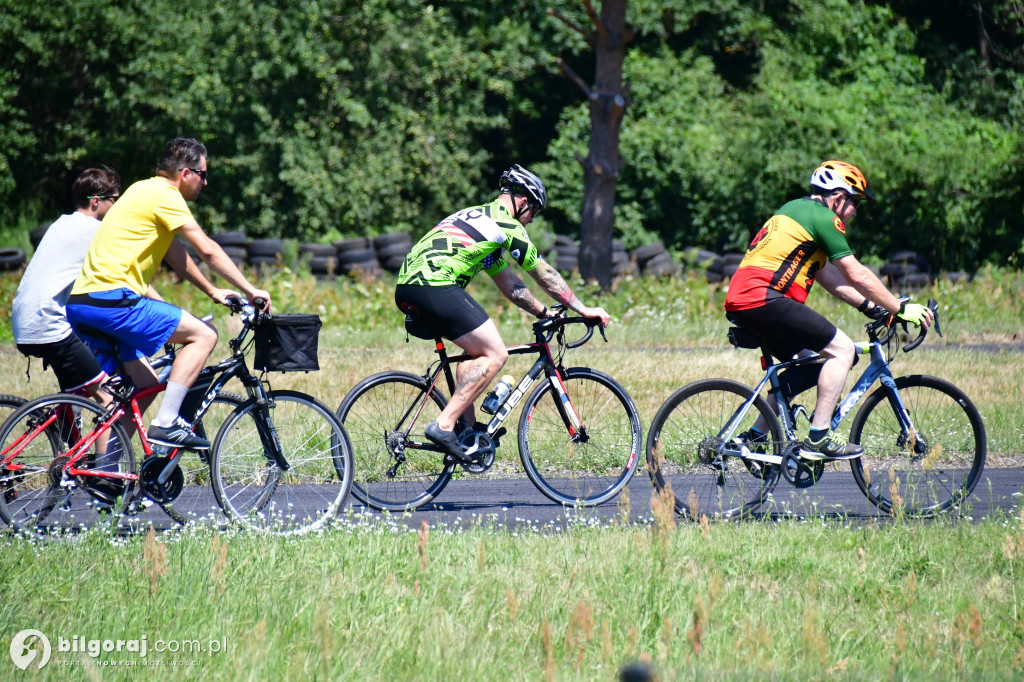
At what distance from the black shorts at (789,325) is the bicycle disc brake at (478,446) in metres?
1.67

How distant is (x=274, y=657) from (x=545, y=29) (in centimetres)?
2217

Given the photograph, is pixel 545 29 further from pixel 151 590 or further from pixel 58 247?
pixel 151 590

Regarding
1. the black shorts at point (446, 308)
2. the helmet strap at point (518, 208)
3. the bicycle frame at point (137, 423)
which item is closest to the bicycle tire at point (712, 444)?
the black shorts at point (446, 308)

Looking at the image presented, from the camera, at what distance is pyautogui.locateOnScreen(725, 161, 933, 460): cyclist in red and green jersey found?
6203 millimetres

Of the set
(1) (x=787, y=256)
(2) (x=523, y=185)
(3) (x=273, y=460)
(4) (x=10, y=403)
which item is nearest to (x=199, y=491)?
(3) (x=273, y=460)

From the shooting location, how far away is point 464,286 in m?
6.22

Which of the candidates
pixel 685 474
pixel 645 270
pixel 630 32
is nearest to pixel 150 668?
pixel 685 474

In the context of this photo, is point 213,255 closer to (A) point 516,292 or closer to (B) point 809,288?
(A) point 516,292

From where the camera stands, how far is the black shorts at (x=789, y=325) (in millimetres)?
6207

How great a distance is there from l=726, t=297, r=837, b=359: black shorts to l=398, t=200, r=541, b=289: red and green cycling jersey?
1330 millimetres

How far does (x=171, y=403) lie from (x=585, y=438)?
2492mm

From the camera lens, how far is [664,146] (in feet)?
76.2

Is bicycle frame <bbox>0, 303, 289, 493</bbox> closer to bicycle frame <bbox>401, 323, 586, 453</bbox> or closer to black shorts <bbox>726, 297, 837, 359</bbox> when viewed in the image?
bicycle frame <bbox>401, 323, 586, 453</bbox>

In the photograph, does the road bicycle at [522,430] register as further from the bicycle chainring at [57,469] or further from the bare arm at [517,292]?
the bicycle chainring at [57,469]
